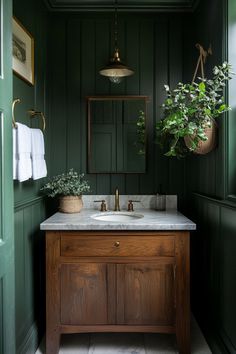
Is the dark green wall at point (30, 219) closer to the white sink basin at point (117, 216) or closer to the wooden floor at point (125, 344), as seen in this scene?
the wooden floor at point (125, 344)

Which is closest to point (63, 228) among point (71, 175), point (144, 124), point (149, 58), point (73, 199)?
point (73, 199)

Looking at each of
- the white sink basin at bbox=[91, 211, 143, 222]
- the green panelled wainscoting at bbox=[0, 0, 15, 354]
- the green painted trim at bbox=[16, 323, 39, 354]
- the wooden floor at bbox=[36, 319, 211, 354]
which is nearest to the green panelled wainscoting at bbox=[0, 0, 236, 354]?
the green painted trim at bbox=[16, 323, 39, 354]

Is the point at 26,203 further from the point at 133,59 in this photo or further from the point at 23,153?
the point at 133,59

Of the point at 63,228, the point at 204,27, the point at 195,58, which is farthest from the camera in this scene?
the point at 195,58

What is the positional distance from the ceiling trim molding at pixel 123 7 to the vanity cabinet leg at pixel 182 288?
5.89ft

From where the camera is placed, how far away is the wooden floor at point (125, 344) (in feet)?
6.88

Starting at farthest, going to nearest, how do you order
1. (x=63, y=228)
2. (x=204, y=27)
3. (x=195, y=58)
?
(x=195, y=58), (x=204, y=27), (x=63, y=228)

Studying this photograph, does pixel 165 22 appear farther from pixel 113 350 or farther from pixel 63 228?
pixel 113 350

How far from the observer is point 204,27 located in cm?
233

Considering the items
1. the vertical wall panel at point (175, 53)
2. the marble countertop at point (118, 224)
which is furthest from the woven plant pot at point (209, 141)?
the vertical wall panel at point (175, 53)

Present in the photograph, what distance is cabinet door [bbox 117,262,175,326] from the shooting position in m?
2.01

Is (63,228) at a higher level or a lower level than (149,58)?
lower

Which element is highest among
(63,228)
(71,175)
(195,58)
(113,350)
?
(195,58)

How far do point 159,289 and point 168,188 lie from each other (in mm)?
903
